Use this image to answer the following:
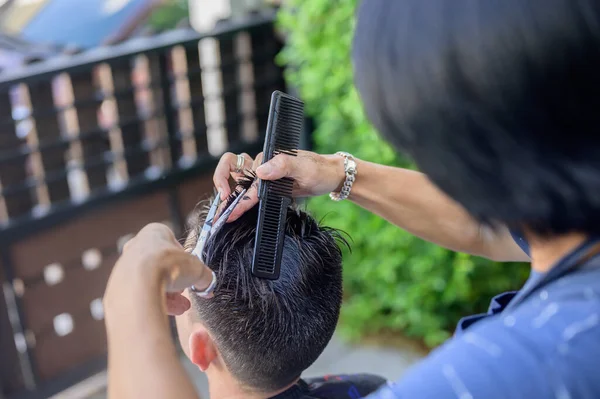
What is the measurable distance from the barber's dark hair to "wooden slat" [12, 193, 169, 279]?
217 cm

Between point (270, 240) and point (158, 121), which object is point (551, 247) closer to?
point (270, 240)

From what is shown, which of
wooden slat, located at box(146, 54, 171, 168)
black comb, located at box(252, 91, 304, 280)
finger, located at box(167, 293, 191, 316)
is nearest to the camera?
finger, located at box(167, 293, 191, 316)

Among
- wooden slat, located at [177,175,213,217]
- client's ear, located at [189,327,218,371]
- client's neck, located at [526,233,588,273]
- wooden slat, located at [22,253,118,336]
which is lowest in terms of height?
wooden slat, located at [22,253,118,336]

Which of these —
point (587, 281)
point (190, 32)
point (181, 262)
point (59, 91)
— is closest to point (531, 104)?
point (587, 281)

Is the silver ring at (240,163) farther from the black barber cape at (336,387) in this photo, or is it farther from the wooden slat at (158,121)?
the wooden slat at (158,121)

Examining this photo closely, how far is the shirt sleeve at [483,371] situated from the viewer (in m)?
0.59

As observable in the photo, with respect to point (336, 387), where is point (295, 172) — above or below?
above

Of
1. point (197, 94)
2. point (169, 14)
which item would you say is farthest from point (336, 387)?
point (169, 14)

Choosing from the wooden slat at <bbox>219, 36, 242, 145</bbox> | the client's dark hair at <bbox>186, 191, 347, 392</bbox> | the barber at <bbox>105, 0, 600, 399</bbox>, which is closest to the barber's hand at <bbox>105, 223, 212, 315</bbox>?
the barber at <bbox>105, 0, 600, 399</bbox>

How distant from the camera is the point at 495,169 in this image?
0.64 meters

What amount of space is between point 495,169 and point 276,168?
0.45 metres

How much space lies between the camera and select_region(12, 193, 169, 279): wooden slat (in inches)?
98.0

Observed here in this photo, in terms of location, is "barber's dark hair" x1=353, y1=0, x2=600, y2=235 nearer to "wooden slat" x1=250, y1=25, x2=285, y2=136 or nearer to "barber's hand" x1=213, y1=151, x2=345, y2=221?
"barber's hand" x1=213, y1=151, x2=345, y2=221

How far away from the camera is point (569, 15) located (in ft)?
1.87
